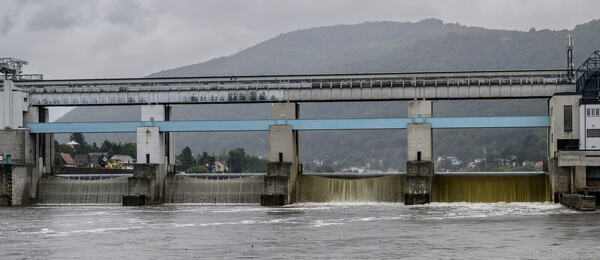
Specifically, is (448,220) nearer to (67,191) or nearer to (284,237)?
(284,237)

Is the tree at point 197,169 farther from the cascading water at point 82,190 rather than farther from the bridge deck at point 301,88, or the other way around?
the cascading water at point 82,190

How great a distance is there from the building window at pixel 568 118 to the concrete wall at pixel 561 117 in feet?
0.64

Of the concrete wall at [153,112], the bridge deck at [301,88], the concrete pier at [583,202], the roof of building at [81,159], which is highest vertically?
the bridge deck at [301,88]

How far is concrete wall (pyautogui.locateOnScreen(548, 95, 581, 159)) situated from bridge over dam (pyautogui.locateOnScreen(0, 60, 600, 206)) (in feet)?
0.30

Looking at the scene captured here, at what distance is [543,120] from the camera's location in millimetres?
89375

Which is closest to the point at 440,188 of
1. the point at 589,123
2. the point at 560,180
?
the point at 560,180

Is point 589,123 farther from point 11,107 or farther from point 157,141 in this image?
point 11,107

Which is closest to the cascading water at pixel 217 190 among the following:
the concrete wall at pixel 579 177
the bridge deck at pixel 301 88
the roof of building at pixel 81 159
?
the bridge deck at pixel 301 88

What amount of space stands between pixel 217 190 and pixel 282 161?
718 cm

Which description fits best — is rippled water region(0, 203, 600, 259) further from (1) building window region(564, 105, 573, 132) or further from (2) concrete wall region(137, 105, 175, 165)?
(2) concrete wall region(137, 105, 175, 165)

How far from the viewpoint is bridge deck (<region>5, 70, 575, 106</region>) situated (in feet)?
300

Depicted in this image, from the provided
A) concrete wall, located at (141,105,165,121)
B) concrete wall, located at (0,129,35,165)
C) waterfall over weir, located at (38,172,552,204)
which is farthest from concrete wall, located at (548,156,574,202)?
concrete wall, located at (0,129,35,165)

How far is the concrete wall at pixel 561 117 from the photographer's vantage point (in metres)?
86.0

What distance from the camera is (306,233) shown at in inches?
2124
